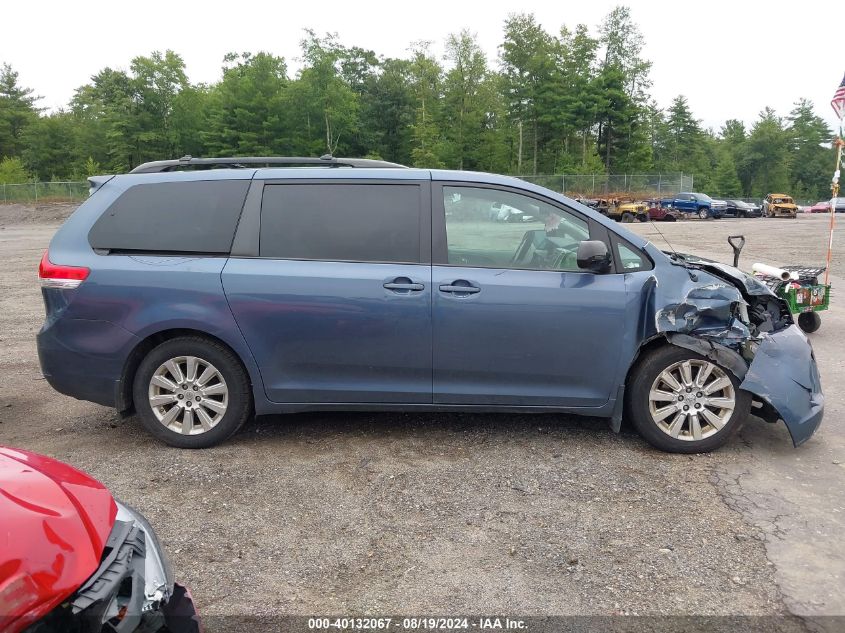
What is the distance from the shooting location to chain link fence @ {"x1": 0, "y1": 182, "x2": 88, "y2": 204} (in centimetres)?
4481

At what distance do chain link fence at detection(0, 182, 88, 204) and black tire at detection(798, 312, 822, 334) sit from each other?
46.5 metres

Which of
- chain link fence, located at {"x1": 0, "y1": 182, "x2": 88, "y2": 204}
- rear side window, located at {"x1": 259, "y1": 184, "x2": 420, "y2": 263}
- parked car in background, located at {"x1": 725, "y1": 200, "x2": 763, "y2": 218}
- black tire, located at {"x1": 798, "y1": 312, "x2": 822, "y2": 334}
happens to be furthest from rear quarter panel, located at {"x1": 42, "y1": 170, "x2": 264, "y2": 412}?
parked car in background, located at {"x1": 725, "y1": 200, "x2": 763, "y2": 218}

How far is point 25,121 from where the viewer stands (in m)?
67.7

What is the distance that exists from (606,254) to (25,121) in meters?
78.7

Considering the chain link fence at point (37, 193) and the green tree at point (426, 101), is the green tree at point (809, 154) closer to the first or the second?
the green tree at point (426, 101)

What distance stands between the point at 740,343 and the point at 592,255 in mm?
1165

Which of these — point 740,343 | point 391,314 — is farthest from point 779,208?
point 391,314

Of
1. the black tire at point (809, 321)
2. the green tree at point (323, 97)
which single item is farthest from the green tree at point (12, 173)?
the black tire at point (809, 321)

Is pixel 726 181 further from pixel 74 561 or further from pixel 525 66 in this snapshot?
pixel 74 561

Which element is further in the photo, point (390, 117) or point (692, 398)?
point (390, 117)

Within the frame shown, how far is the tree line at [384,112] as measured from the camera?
5900cm

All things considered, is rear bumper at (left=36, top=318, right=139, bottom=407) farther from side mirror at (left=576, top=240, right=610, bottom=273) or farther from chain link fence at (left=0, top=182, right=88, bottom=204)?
chain link fence at (left=0, top=182, right=88, bottom=204)

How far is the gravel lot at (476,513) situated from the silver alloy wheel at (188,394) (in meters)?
0.21

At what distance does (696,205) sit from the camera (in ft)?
145
